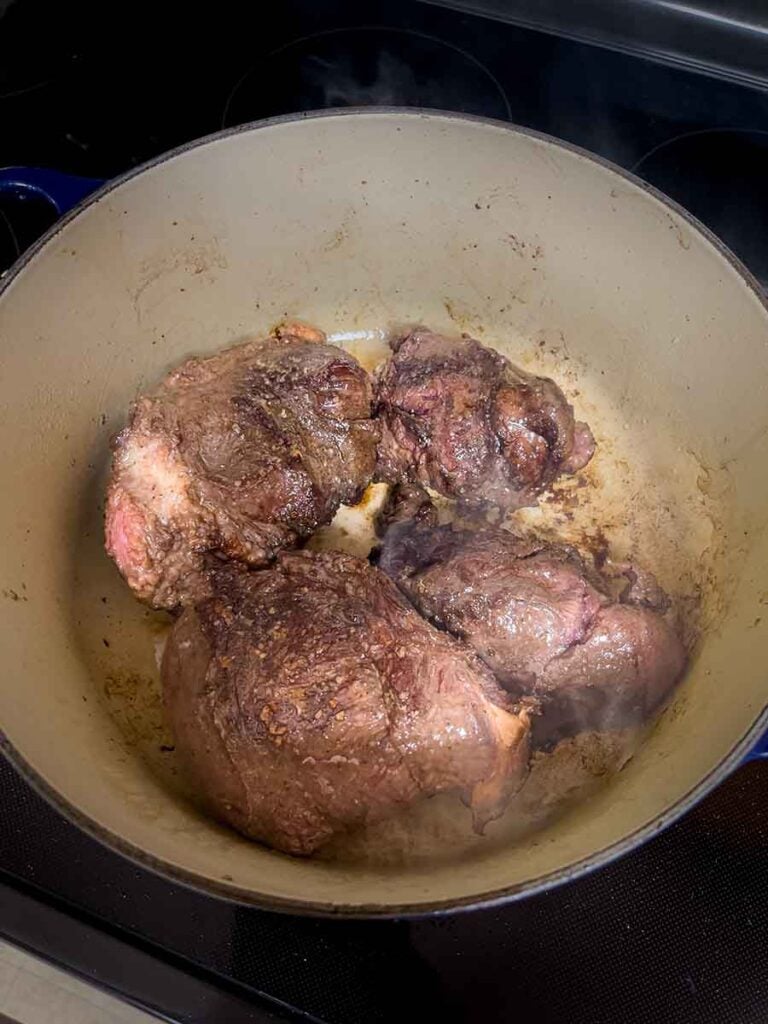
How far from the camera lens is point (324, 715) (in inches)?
64.8

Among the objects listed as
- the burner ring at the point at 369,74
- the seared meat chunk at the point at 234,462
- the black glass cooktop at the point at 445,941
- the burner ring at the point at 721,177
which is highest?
the burner ring at the point at 721,177

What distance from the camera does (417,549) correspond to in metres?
2.03

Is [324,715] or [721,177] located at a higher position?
[721,177]

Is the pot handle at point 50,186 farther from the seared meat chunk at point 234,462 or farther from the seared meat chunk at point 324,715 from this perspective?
the seared meat chunk at point 324,715

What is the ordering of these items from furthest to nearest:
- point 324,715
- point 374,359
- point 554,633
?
point 374,359
point 554,633
point 324,715

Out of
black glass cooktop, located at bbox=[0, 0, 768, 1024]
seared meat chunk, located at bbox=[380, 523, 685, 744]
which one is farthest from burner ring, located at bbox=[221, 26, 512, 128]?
black glass cooktop, located at bbox=[0, 0, 768, 1024]

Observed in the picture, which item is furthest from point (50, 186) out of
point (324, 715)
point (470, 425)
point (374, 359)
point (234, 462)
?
point (324, 715)

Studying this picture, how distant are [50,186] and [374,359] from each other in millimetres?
951

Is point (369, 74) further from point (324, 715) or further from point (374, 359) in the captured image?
point (324, 715)

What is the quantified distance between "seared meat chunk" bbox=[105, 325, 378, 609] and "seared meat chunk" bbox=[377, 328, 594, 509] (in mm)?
85

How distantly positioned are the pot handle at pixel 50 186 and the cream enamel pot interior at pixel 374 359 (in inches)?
3.6

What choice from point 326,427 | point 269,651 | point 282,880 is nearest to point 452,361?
point 326,427

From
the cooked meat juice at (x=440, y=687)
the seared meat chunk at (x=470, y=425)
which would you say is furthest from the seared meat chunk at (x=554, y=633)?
the seared meat chunk at (x=470, y=425)

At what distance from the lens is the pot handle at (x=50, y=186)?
1.88 metres
